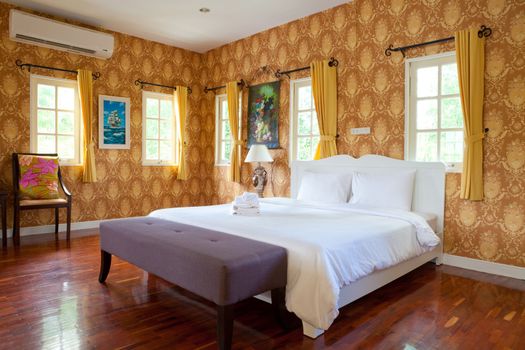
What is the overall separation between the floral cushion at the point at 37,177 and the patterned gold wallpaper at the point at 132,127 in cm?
26

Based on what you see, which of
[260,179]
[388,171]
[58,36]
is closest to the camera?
[388,171]

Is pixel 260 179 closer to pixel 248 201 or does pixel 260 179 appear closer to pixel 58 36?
pixel 248 201

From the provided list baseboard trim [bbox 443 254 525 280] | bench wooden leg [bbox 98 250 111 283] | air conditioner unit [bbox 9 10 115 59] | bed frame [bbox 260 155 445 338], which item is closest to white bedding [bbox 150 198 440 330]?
bed frame [bbox 260 155 445 338]

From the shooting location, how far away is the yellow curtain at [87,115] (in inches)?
202

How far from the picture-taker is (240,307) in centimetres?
262

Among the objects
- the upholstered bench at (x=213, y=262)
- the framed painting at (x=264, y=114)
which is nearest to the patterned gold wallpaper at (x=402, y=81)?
the framed painting at (x=264, y=114)

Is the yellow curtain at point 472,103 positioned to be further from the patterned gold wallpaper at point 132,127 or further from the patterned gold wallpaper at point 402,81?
the patterned gold wallpaper at point 132,127

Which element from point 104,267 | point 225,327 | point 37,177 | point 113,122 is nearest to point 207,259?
point 225,327

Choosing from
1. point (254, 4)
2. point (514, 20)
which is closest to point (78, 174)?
point (254, 4)

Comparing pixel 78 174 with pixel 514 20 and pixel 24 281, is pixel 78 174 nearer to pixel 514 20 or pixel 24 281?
pixel 24 281

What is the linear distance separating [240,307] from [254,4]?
3.54 m

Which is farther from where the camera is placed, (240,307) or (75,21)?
(75,21)

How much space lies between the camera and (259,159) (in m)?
4.99

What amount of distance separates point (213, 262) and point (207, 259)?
0.05m
